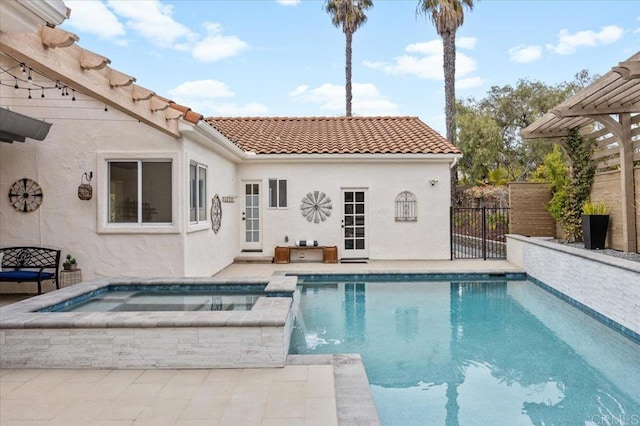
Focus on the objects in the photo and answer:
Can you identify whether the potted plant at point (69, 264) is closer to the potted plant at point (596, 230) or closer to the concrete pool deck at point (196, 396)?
the concrete pool deck at point (196, 396)

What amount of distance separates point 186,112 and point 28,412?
582cm

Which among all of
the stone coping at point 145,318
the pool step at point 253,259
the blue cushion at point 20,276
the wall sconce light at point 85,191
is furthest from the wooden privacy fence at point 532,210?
the blue cushion at point 20,276

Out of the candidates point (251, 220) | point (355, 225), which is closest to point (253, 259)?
point (251, 220)

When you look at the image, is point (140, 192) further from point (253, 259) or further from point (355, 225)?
point (355, 225)

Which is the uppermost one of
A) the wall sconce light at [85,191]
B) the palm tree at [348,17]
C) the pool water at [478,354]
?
the palm tree at [348,17]

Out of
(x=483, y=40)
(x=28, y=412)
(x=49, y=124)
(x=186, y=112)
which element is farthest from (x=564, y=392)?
(x=483, y=40)

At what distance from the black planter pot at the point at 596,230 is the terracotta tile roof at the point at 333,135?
436 cm

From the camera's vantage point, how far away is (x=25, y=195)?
9008 millimetres

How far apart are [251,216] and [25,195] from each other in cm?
615

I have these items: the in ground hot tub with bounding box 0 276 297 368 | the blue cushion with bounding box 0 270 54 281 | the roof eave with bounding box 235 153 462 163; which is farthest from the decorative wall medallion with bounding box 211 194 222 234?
the in ground hot tub with bounding box 0 276 297 368

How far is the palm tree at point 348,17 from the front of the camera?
23609 millimetres

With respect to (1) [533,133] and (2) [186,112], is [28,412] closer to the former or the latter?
(2) [186,112]

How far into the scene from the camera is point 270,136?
49.8 ft

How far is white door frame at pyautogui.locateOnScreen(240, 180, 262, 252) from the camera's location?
44.7 ft
